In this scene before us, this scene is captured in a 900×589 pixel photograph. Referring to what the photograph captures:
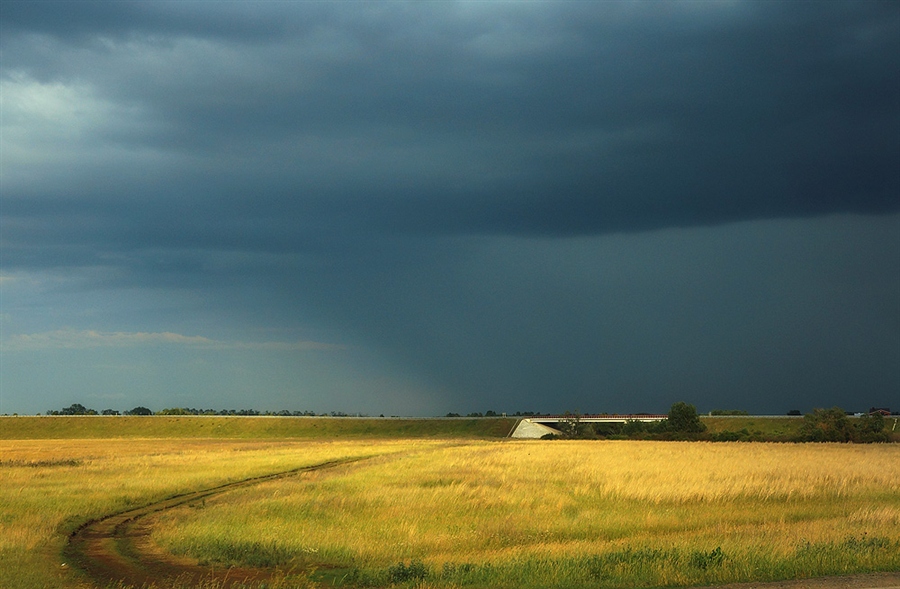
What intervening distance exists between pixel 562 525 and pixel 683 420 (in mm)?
Result: 105125

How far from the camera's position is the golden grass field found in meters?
19.7

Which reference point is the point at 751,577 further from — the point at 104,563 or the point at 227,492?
the point at 227,492

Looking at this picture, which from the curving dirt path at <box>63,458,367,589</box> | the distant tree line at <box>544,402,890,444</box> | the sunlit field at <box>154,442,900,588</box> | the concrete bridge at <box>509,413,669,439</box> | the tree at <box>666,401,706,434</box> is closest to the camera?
the sunlit field at <box>154,442,900,588</box>

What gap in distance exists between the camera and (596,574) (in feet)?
62.5

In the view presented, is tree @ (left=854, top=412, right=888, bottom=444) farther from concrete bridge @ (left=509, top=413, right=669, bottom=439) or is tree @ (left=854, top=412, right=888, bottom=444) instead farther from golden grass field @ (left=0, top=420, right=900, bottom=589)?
golden grass field @ (left=0, top=420, right=900, bottom=589)

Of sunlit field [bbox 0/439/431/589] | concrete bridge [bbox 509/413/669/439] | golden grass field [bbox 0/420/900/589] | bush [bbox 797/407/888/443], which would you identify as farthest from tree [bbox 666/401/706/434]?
golden grass field [bbox 0/420/900/589]

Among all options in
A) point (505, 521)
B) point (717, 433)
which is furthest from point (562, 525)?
point (717, 433)

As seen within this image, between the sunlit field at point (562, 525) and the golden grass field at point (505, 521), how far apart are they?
0.27 feet

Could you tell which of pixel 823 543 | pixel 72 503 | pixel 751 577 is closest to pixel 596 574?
pixel 751 577

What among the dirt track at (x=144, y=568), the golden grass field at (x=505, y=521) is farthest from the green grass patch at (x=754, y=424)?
the dirt track at (x=144, y=568)

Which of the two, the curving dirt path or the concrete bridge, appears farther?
→ the concrete bridge

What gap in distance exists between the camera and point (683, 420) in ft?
421

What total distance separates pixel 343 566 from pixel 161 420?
156 m

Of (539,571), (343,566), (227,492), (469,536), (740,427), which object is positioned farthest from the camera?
(740,427)
